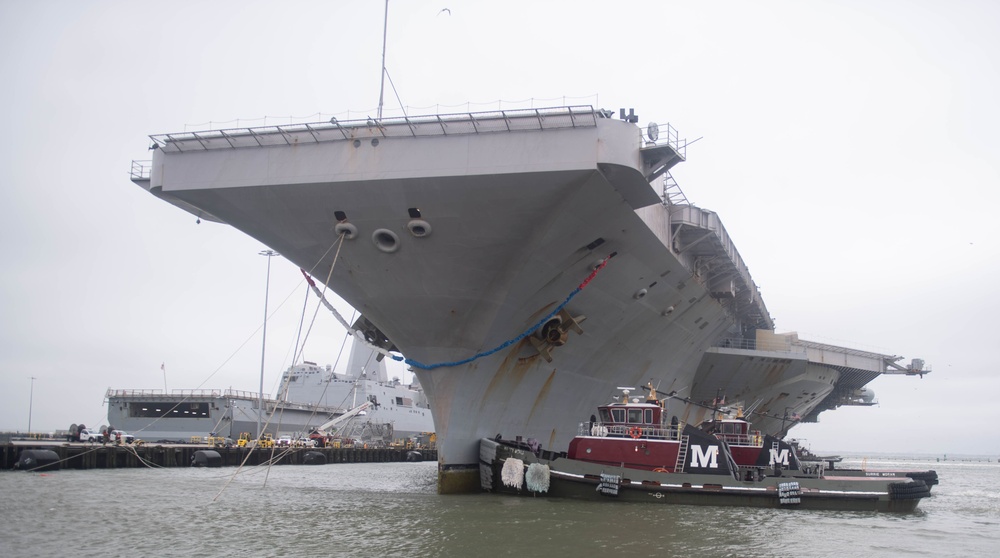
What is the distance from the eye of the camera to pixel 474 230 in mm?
15227

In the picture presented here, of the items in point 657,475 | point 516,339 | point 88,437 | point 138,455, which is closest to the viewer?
point 657,475

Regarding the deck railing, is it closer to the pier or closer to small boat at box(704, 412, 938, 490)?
small boat at box(704, 412, 938, 490)

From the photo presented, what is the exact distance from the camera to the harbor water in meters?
10.9

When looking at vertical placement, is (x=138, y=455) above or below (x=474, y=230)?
below

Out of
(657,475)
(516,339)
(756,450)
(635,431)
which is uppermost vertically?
(516,339)

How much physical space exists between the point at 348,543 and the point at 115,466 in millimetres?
20639

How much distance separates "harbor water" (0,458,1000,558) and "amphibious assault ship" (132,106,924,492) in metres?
3.15

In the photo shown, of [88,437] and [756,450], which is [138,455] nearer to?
[88,437]

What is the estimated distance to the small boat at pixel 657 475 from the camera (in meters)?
17.2

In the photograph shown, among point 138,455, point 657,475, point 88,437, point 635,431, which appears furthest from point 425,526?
point 88,437

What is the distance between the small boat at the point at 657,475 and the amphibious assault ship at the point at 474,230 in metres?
1.16

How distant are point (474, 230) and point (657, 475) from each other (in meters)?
6.81

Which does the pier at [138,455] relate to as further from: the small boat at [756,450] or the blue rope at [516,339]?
the small boat at [756,450]

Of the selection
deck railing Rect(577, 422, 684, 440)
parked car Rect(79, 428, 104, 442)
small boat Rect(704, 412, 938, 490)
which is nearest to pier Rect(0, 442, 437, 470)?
parked car Rect(79, 428, 104, 442)
